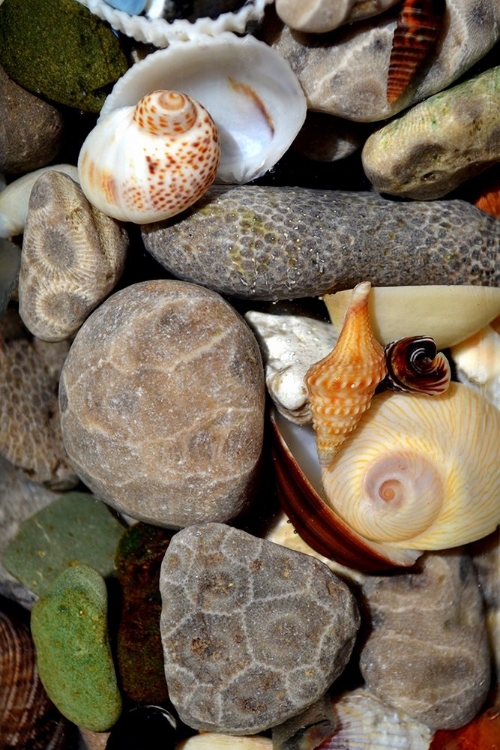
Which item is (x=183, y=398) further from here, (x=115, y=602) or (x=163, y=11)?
(x=163, y=11)

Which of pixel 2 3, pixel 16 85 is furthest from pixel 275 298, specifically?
pixel 2 3

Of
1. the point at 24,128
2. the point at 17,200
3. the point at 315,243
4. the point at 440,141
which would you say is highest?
the point at 24,128

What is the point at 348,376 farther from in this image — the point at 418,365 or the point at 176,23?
the point at 176,23

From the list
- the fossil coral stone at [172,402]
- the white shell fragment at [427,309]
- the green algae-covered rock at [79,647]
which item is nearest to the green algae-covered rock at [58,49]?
the fossil coral stone at [172,402]

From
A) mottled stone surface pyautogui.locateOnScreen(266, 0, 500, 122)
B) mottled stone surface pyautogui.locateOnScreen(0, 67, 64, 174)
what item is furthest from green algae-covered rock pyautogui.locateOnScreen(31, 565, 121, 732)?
mottled stone surface pyautogui.locateOnScreen(266, 0, 500, 122)

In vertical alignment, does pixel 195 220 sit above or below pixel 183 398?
above

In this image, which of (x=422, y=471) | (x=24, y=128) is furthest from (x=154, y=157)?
(x=422, y=471)
